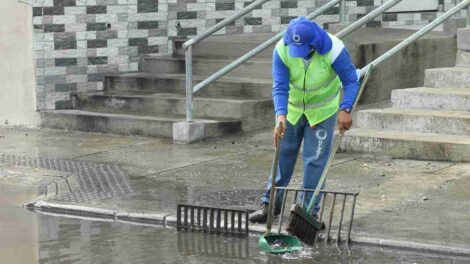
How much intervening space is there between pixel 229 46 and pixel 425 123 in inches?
135

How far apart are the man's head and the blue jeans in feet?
1.85

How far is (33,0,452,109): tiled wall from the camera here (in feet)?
40.4

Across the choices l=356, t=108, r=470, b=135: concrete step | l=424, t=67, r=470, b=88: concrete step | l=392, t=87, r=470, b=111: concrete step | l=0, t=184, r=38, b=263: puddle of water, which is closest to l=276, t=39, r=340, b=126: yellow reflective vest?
l=0, t=184, r=38, b=263: puddle of water

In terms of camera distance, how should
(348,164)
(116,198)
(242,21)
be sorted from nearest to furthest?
(116,198) < (348,164) < (242,21)

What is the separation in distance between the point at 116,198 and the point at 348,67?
240cm

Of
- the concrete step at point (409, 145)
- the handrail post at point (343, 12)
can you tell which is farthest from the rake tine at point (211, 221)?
the handrail post at point (343, 12)

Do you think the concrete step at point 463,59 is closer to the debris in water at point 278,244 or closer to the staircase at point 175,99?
the staircase at point 175,99

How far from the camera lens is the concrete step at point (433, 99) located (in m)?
10.4

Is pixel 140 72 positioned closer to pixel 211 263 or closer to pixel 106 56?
pixel 106 56

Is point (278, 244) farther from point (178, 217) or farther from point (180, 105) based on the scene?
point (180, 105)

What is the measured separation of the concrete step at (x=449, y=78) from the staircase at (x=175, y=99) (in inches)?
71.2

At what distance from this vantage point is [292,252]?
22.6 feet

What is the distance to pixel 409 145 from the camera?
9.78 m

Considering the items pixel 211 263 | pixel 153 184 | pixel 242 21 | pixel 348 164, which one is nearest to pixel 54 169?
pixel 153 184
